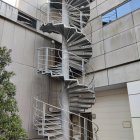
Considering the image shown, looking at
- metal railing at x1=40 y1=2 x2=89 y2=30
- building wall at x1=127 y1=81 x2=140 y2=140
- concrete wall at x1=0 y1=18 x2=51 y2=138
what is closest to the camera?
building wall at x1=127 y1=81 x2=140 y2=140

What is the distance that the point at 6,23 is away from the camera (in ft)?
21.4

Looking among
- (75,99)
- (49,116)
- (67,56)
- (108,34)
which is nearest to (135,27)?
(108,34)

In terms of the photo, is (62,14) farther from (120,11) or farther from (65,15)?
(120,11)

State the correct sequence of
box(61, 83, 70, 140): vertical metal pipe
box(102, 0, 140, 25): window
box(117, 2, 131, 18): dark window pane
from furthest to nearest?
box(117, 2, 131, 18): dark window pane
box(102, 0, 140, 25): window
box(61, 83, 70, 140): vertical metal pipe

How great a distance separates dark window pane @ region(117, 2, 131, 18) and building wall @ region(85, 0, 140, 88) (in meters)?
0.20

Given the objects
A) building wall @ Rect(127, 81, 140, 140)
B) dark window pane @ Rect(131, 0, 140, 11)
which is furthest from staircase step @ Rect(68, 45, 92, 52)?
building wall @ Rect(127, 81, 140, 140)

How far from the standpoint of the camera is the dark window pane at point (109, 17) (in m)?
7.12

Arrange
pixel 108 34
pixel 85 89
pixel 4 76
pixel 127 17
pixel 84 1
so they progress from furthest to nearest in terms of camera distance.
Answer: pixel 84 1
pixel 108 34
pixel 127 17
pixel 85 89
pixel 4 76

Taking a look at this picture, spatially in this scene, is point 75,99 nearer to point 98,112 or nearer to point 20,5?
point 98,112

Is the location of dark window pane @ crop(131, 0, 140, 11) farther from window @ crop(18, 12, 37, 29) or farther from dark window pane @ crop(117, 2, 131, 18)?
window @ crop(18, 12, 37, 29)

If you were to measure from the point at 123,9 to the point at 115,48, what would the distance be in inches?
60.3

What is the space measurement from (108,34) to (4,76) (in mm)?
4079

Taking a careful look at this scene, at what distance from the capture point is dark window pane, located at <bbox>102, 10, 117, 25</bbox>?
712 centimetres

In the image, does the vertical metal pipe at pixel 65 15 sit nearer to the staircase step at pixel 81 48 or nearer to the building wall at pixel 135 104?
the staircase step at pixel 81 48
